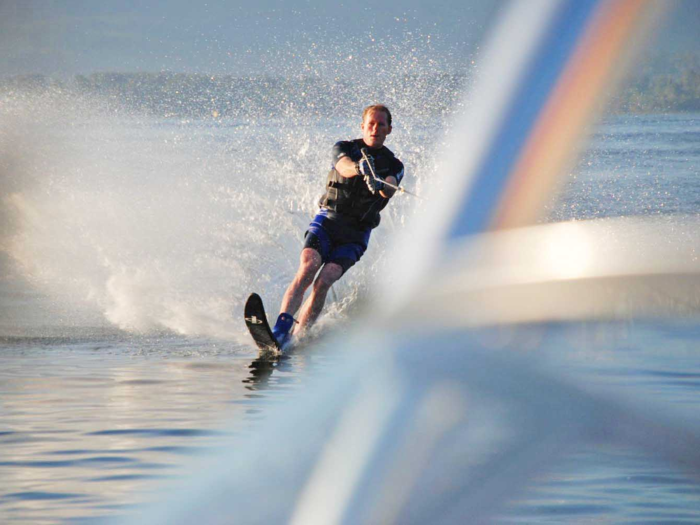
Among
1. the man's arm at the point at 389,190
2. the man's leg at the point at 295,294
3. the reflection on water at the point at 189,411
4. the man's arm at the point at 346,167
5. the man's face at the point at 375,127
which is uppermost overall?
the man's face at the point at 375,127

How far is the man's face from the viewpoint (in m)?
7.52

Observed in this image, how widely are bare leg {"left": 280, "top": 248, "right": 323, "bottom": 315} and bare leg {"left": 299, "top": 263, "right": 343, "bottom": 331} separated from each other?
65mm

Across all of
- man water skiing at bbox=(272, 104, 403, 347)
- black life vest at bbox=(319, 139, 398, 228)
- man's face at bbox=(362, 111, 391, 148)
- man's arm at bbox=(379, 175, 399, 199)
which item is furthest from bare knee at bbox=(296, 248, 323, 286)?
man's face at bbox=(362, 111, 391, 148)

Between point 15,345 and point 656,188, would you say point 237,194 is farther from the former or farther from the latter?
point 656,188

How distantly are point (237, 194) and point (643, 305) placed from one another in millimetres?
5652

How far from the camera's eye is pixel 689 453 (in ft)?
14.9

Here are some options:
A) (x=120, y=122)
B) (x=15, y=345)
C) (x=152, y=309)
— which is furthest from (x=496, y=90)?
(x=120, y=122)

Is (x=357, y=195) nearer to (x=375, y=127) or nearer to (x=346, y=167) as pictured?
(x=346, y=167)

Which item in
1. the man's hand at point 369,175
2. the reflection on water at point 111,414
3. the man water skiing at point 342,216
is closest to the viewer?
the reflection on water at point 111,414

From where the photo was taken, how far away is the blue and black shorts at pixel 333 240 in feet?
25.3

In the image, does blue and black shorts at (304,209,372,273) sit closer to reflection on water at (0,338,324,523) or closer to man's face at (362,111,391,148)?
man's face at (362,111,391,148)

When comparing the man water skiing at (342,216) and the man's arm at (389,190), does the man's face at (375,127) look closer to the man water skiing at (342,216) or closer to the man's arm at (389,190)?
the man water skiing at (342,216)

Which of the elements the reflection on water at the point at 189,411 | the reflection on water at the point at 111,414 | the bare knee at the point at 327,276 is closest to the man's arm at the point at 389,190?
the bare knee at the point at 327,276

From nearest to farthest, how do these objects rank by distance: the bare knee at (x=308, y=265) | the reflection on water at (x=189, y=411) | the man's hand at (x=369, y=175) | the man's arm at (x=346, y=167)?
1. the reflection on water at (x=189, y=411)
2. the man's hand at (x=369, y=175)
3. the man's arm at (x=346, y=167)
4. the bare knee at (x=308, y=265)
